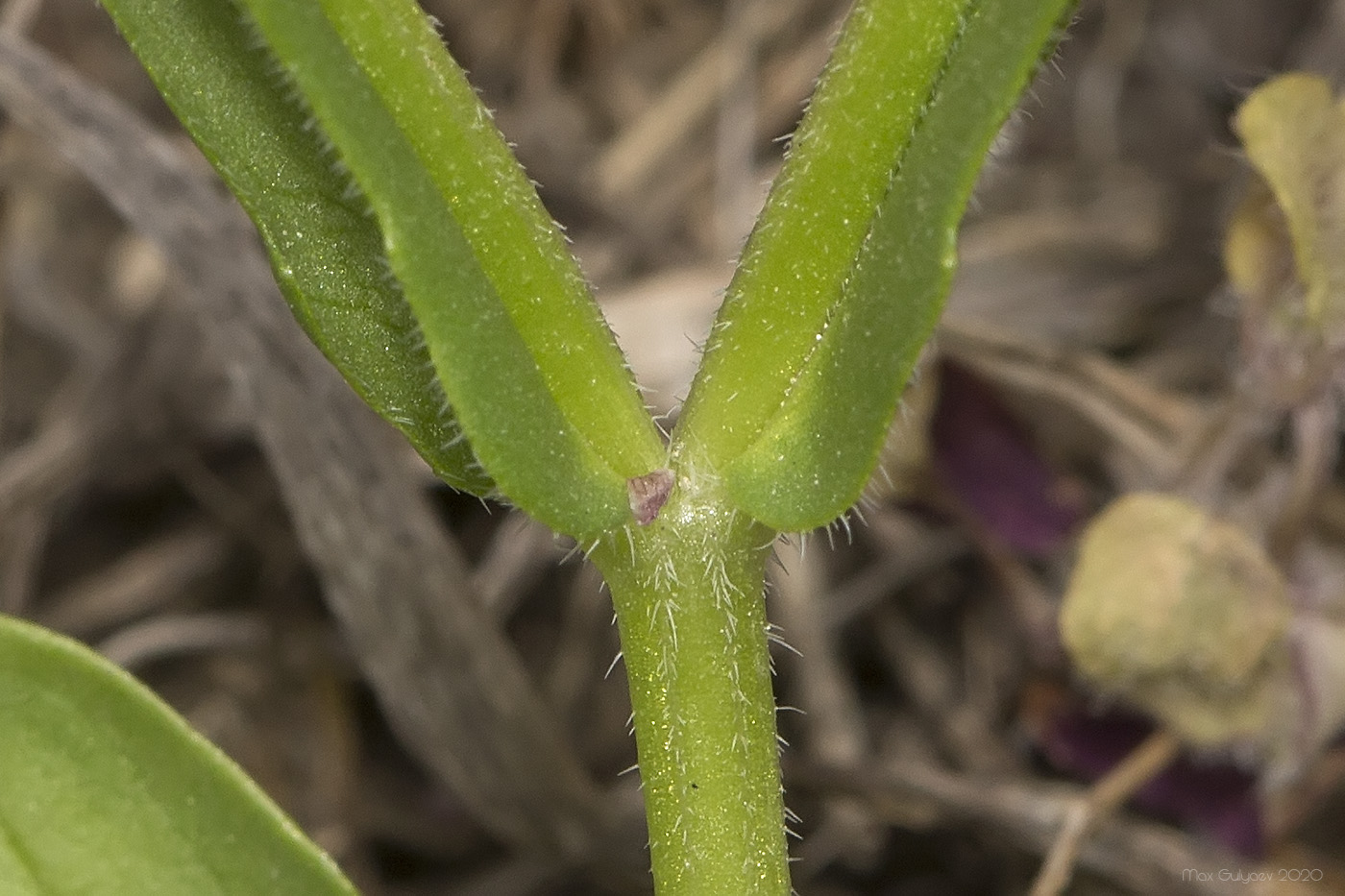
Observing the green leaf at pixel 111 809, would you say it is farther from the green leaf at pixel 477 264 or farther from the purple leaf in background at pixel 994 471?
the purple leaf in background at pixel 994 471

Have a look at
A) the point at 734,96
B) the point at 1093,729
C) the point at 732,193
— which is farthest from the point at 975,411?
the point at 734,96

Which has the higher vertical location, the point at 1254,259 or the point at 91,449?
the point at 1254,259

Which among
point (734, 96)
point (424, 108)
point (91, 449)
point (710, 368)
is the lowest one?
point (91, 449)

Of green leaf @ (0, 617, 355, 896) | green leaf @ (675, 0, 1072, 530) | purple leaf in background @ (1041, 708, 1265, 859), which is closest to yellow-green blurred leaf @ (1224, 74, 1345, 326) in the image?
green leaf @ (675, 0, 1072, 530)

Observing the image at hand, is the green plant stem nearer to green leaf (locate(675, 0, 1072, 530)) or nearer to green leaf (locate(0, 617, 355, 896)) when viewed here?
green leaf (locate(675, 0, 1072, 530))

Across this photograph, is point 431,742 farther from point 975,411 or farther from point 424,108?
point 424,108

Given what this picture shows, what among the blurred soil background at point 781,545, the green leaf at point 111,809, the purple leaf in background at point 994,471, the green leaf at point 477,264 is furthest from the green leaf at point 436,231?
the purple leaf in background at point 994,471

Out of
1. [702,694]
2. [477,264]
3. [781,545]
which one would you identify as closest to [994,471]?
[781,545]
